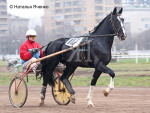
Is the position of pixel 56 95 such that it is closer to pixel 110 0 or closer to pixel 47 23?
pixel 47 23

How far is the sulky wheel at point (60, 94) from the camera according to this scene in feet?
25.3

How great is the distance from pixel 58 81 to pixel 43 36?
29.7 metres

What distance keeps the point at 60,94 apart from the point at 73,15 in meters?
36.7

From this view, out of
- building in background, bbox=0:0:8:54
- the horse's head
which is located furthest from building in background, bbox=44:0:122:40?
the horse's head

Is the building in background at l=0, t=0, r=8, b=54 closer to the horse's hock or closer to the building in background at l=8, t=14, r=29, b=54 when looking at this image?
the building in background at l=8, t=14, r=29, b=54

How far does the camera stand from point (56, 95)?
25.8 ft

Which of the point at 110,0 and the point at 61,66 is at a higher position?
the point at 110,0

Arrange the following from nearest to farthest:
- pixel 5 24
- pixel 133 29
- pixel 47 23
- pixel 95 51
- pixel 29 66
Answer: pixel 95 51
pixel 29 66
pixel 47 23
pixel 5 24
pixel 133 29

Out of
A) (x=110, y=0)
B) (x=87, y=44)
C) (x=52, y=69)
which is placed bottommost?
(x=52, y=69)

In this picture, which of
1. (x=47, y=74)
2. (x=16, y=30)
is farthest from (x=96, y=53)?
(x=16, y=30)

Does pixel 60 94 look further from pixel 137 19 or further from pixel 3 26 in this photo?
pixel 137 19

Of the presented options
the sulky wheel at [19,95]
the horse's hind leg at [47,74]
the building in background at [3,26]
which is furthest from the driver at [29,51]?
the building in background at [3,26]

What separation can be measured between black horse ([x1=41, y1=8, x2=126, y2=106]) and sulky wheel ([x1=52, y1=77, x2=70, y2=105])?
0.52 ft

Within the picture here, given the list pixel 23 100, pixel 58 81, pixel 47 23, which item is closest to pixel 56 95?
pixel 58 81
